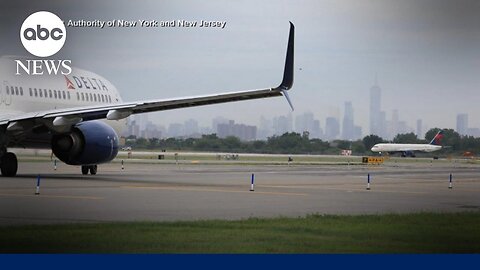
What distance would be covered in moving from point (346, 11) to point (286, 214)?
560 centimetres

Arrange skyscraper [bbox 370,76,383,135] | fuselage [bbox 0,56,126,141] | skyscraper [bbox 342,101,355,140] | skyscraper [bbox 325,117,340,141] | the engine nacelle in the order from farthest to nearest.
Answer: the engine nacelle → fuselage [bbox 0,56,126,141] → skyscraper [bbox 325,117,340,141] → skyscraper [bbox 342,101,355,140] → skyscraper [bbox 370,76,383,135]

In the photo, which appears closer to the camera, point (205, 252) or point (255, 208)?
point (205, 252)

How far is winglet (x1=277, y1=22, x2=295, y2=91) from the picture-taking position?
1295cm

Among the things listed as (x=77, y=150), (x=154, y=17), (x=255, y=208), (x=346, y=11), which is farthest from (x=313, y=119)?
(x=77, y=150)

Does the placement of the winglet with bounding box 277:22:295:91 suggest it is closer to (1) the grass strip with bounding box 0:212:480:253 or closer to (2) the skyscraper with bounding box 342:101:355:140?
(2) the skyscraper with bounding box 342:101:355:140

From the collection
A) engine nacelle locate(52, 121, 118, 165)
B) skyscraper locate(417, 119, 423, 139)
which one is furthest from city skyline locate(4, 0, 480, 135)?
engine nacelle locate(52, 121, 118, 165)

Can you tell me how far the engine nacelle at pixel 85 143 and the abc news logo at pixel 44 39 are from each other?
13368 millimetres

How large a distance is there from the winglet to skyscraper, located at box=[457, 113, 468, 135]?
2487mm

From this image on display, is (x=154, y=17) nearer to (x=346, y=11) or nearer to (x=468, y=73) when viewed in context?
(x=346, y=11)

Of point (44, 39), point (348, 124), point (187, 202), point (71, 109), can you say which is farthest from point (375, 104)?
point (71, 109)

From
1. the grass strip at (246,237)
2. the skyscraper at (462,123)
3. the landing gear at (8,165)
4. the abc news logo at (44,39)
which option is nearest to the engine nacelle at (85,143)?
the landing gear at (8,165)

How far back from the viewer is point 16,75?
50.5 feet

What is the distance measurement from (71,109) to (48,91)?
4.94 meters

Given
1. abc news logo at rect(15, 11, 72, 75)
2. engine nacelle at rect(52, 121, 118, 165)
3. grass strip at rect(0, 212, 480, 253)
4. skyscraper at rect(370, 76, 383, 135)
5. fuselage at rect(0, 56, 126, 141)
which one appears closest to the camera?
grass strip at rect(0, 212, 480, 253)
